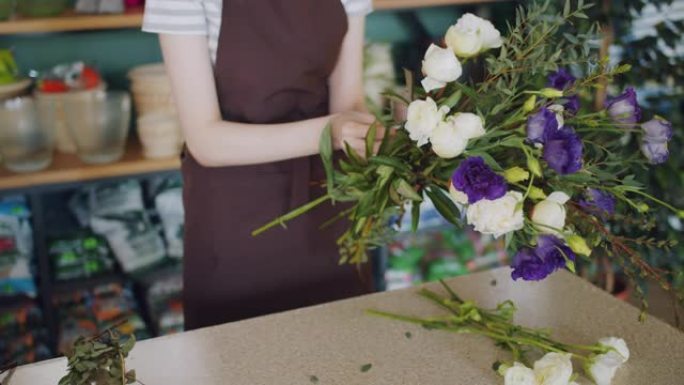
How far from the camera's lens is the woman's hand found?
1178mm

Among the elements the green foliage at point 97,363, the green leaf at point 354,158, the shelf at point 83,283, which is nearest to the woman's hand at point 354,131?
the green leaf at point 354,158

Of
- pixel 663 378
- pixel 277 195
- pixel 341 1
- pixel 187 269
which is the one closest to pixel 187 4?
pixel 341 1

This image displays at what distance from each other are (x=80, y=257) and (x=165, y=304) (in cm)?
28

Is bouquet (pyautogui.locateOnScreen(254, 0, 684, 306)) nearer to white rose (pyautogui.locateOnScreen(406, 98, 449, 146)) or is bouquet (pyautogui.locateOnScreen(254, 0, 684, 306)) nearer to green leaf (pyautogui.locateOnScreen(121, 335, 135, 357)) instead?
white rose (pyautogui.locateOnScreen(406, 98, 449, 146))

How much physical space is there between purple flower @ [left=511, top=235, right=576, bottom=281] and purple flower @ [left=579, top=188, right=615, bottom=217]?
69 millimetres

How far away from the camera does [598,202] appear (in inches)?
37.8

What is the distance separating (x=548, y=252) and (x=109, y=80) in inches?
69.6

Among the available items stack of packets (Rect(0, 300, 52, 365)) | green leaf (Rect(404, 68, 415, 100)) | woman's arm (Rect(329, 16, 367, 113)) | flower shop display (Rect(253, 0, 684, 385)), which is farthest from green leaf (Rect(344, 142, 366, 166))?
stack of packets (Rect(0, 300, 52, 365))

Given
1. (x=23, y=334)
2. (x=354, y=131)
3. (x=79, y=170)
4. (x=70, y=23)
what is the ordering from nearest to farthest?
(x=354, y=131)
(x=70, y=23)
(x=79, y=170)
(x=23, y=334)

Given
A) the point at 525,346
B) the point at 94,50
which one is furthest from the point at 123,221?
the point at 525,346

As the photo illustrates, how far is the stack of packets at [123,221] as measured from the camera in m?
2.21

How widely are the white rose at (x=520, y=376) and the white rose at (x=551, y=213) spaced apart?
17cm

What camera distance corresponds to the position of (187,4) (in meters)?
1.31

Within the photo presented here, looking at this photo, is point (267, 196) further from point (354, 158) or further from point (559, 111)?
point (559, 111)
